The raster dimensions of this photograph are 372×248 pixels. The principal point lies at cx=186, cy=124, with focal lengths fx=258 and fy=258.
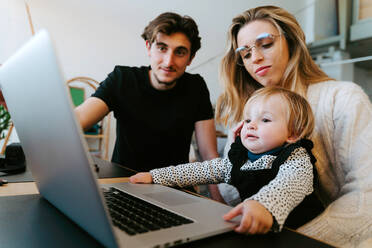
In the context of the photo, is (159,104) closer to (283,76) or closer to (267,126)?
(283,76)

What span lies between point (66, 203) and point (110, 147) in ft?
9.43

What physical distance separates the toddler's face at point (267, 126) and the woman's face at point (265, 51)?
0.27 meters

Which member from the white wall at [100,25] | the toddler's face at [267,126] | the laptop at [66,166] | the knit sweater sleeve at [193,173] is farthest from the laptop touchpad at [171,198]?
the white wall at [100,25]

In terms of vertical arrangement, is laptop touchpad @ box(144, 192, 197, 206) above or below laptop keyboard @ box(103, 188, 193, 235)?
Answer: below

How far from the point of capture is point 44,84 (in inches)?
13.3

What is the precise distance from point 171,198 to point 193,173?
219 millimetres

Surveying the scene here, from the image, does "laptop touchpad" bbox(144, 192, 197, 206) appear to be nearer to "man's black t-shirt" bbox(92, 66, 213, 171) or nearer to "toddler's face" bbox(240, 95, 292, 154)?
"toddler's face" bbox(240, 95, 292, 154)

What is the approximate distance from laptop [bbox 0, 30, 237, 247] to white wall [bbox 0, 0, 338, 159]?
2.38m

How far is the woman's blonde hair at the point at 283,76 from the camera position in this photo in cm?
99

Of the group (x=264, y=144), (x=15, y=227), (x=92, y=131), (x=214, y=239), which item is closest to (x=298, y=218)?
(x=264, y=144)

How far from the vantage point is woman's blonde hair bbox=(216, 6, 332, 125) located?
0.99 m

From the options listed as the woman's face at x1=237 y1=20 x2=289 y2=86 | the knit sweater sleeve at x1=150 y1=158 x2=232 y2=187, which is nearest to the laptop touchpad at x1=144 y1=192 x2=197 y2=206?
the knit sweater sleeve at x1=150 y1=158 x2=232 y2=187

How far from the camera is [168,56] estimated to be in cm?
131

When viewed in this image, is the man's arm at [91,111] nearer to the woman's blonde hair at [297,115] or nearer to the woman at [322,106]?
the woman at [322,106]
